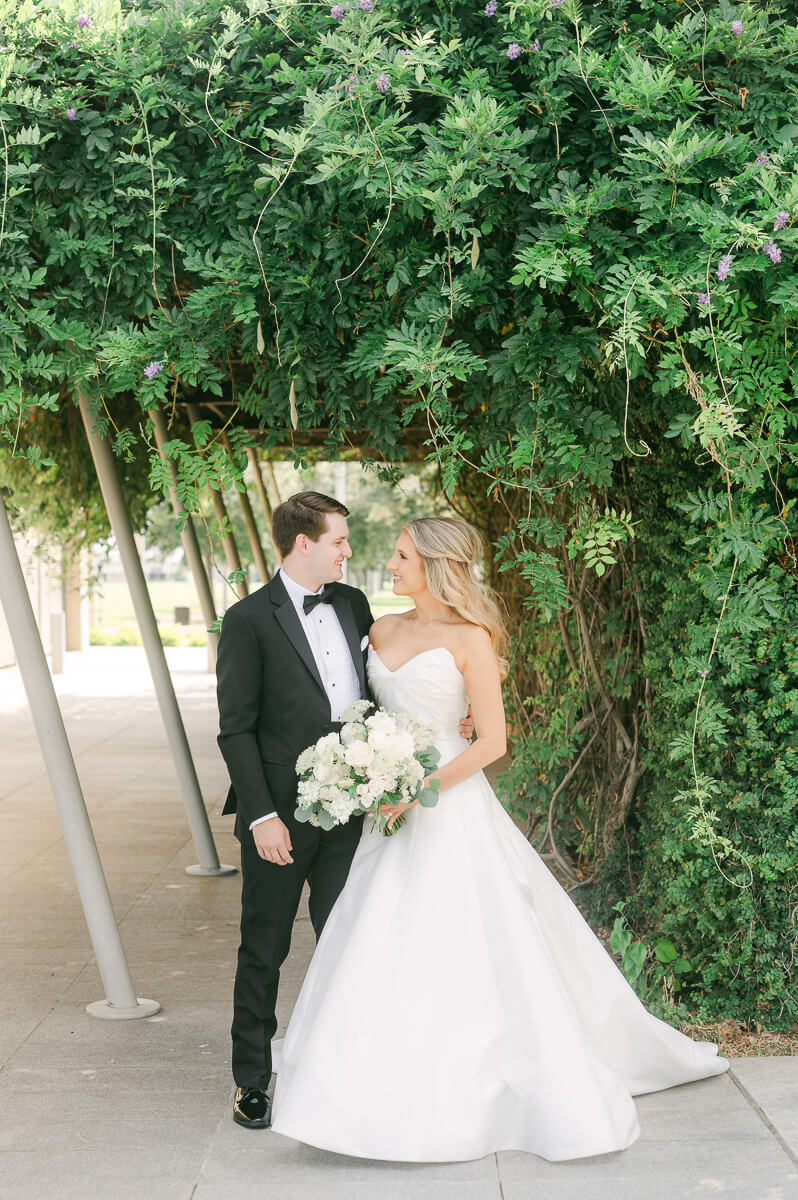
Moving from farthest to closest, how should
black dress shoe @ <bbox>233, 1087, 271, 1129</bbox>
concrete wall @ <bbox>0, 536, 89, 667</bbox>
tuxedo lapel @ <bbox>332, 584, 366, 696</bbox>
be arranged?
concrete wall @ <bbox>0, 536, 89, 667</bbox> → tuxedo lapel @ <bbox>332, 584, 366, 696</bbox> → black dress shoe @ <bbox>233, 1087, 271, 1129</bbox>

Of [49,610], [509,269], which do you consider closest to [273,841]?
[509,269]

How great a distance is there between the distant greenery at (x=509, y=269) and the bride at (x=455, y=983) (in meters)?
0.55

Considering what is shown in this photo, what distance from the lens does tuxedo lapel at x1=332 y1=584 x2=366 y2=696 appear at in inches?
154

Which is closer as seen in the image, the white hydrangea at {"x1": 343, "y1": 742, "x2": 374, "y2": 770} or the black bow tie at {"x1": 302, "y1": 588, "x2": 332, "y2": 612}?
the white hydrangea at {"x1": 343, "y1": 742, "x2": 374, "y2": 770}

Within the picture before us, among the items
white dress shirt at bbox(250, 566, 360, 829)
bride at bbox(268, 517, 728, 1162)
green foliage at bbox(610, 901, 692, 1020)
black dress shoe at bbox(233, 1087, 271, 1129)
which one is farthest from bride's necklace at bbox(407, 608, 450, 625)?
green foliage at bbox(610, 901, 692, 1020)

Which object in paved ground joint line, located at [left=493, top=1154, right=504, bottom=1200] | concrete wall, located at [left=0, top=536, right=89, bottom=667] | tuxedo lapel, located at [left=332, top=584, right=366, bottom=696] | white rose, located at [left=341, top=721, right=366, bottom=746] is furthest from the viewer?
concrete wall, located at [left=0, top=536, right=89, bottom=667]

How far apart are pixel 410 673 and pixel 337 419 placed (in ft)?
3.70

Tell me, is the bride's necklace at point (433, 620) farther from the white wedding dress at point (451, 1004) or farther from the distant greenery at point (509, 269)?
the distant greenery at point (509, 269)

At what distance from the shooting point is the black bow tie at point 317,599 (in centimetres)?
384

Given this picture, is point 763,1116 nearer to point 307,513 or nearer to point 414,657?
point 414,657

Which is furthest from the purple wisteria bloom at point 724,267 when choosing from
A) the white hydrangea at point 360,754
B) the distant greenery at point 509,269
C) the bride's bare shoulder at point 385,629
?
the white hydrangea at point 360,754

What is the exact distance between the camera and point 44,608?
2502 centimetres

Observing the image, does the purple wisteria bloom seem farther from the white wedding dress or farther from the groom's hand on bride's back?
the groom's hand on bride's back

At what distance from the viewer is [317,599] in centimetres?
386
